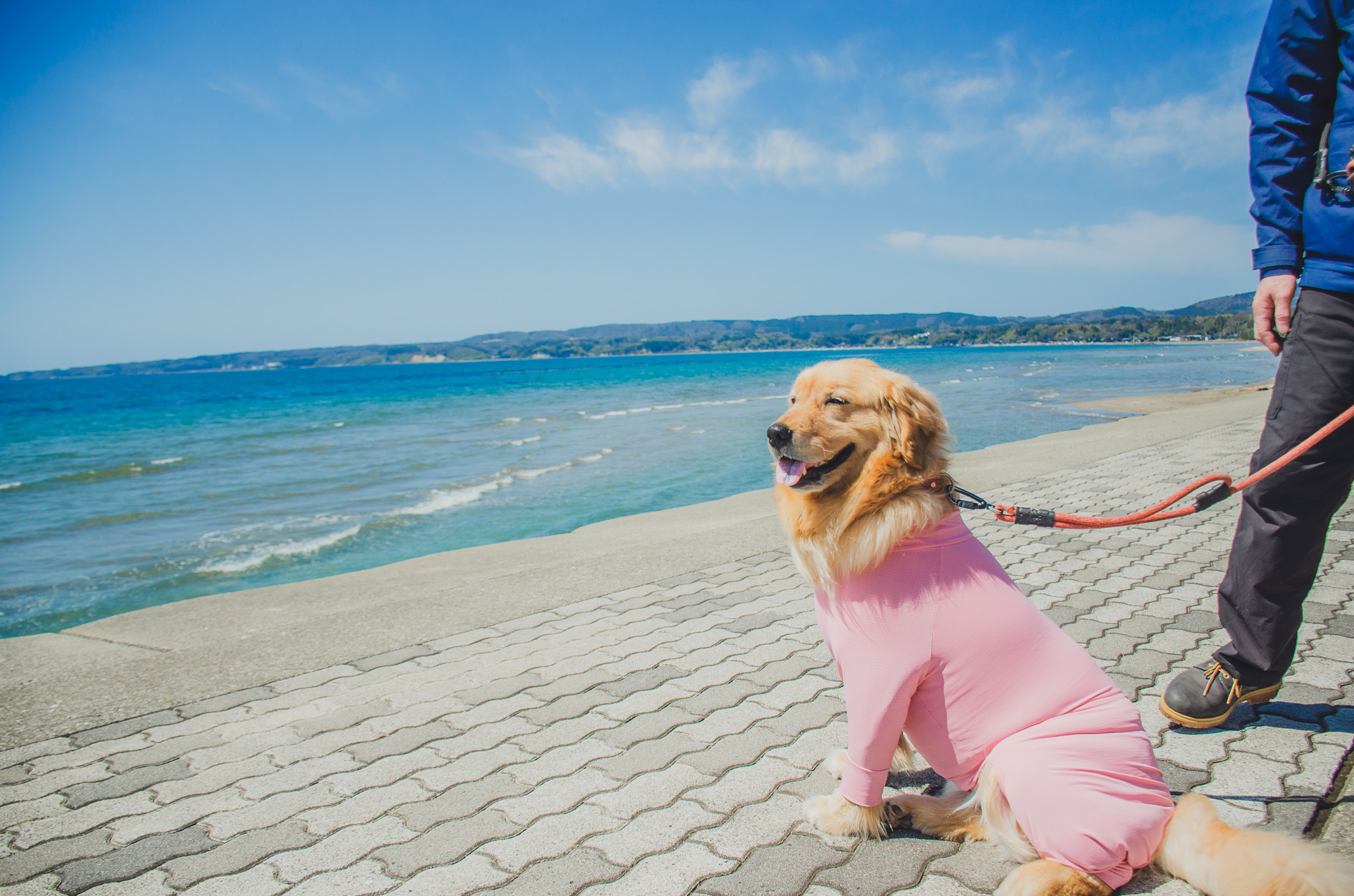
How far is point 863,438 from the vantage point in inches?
95.2

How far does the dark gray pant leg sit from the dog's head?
4.01 ft

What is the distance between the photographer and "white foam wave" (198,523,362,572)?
8.58 m

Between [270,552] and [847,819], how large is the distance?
30.3ft

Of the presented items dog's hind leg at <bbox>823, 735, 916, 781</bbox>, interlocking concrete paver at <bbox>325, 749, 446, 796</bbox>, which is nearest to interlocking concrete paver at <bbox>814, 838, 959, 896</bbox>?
dog's hind leg at <bbox>823, 735, 916, 781</bbox>

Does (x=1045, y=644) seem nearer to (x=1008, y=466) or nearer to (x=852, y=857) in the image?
(x=852, y=857)

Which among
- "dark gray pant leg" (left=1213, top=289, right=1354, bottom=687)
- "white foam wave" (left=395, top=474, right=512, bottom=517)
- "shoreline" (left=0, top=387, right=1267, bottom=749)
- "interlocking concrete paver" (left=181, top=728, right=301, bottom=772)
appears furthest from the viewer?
"white foam wave" (left=395, top=474, right=512, bottom=517)

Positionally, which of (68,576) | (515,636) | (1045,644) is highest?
(1045,644)

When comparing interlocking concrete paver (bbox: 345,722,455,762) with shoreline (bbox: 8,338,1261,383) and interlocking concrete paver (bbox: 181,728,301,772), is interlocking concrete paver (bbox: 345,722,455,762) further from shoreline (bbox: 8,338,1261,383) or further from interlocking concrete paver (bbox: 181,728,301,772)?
shoreline (bbox: 8,338,1261,383)

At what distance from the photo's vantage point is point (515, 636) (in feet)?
14.3

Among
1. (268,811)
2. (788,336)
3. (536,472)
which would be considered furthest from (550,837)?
(788,336)

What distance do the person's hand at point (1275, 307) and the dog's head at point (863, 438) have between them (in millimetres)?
1275

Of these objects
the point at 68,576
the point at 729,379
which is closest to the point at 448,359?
the point at 729,379

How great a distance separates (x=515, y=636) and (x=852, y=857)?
2.73 m

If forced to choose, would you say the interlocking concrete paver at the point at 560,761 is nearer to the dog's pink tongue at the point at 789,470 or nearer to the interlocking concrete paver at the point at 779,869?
the interlocking concrete paver at the point at 779,869
